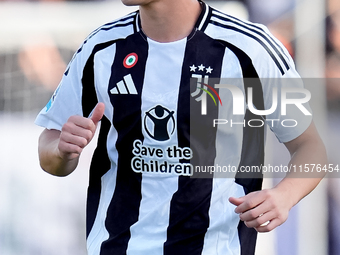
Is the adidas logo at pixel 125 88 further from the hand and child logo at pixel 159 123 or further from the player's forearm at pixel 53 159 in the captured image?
the player's forearm at pixel 53 159

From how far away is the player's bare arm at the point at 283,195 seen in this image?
106 centimetres

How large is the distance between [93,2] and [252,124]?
4.15 ft

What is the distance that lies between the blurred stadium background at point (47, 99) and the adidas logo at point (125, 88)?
99 cm

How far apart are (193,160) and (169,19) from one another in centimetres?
40

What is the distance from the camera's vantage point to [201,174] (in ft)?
4.14

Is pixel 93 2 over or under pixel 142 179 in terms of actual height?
over

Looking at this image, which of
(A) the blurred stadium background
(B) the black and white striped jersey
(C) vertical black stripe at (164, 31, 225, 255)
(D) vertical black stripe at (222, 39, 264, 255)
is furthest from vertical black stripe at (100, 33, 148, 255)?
(A) the blurred stadium background

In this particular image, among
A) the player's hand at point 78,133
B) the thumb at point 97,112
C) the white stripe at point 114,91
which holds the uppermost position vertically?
the white stripe at point 114,91

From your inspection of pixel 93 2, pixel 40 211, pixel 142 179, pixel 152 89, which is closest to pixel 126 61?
pixel 152 89

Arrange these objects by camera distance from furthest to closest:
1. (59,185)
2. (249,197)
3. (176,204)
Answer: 1. (59,185)
2. (176,204)
3. (249,197)

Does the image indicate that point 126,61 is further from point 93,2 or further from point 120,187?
point 93,2

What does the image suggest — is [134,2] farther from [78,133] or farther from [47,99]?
[47,99]

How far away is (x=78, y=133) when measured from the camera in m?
1.09

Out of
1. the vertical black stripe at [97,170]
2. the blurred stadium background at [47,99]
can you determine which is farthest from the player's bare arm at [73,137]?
the blurred stadium background at [47,99]
